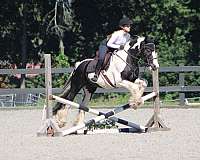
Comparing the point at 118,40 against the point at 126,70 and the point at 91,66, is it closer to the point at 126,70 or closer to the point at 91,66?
the point at 126,70

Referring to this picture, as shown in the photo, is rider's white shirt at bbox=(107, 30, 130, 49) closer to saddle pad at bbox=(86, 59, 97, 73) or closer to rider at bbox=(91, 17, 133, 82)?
rider at bbox=(91, 17, 133, 82)

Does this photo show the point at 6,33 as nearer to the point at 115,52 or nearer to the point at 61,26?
the point at 61,26

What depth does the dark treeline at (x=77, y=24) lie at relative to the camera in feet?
119

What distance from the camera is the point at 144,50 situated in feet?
41.5

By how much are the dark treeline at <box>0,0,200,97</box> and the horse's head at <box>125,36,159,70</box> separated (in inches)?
894

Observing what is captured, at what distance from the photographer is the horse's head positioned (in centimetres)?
1255

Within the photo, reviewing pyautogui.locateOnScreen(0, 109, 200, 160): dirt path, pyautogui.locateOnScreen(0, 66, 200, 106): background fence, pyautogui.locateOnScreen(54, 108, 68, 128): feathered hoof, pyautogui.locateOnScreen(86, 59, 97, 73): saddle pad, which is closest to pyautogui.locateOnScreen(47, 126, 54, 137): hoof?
pyautogui.locateOnScreen(0, 109, 200, 160): dirt path

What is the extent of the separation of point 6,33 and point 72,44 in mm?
4281

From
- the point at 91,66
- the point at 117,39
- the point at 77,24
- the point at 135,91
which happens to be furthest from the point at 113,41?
the point at 77,24

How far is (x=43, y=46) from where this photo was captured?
126 ft

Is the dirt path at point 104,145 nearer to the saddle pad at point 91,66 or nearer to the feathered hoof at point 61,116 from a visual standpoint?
the feathered hoof at point 61,116

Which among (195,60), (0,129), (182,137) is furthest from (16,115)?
(195,60)

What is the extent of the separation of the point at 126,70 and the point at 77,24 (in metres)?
25.6

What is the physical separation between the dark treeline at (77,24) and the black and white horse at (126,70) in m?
22.2
